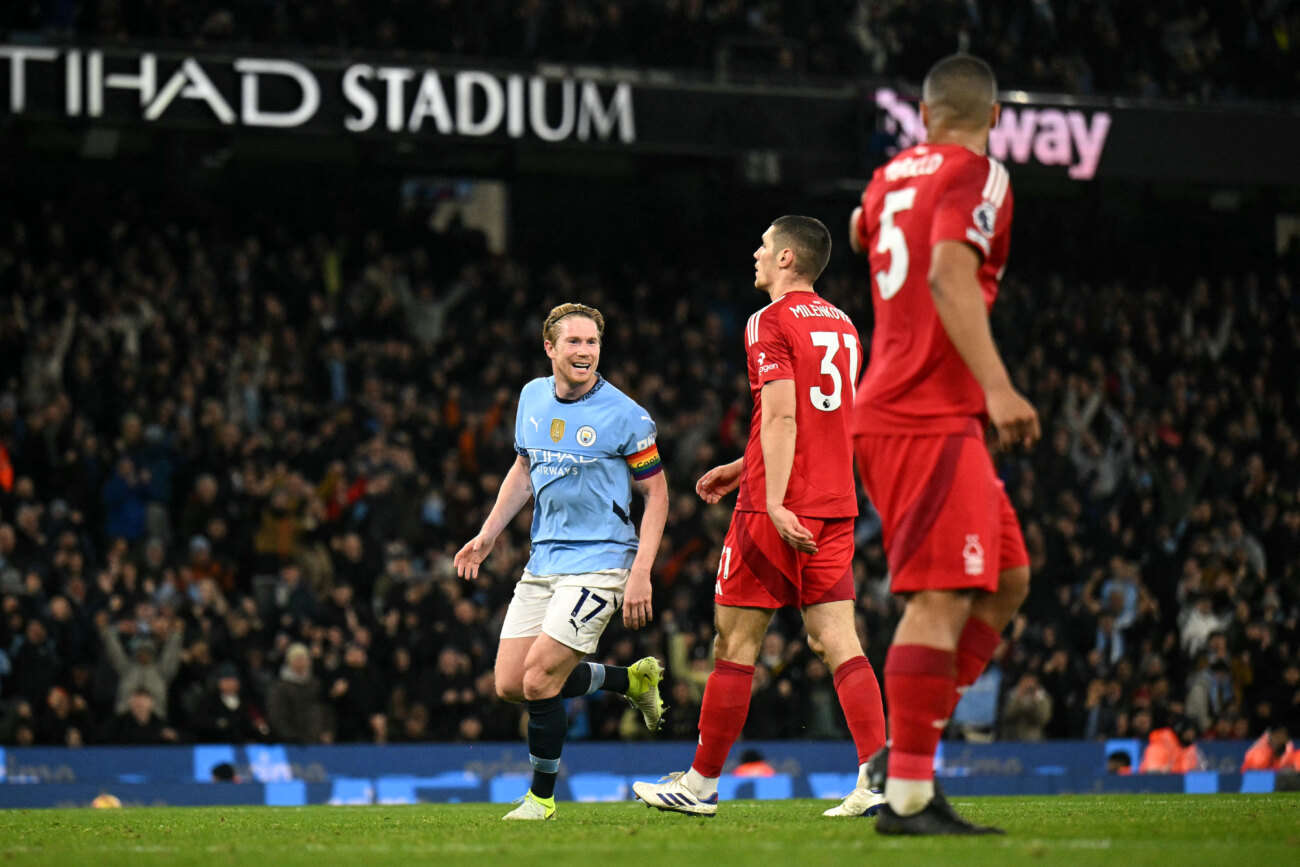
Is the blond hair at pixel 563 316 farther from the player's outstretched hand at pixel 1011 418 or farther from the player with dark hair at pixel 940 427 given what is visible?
the player's outstretched hand at pixel 1011 418

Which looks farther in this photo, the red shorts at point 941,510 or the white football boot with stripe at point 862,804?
the white football boot with stripe at point 862,804

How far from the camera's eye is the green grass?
14.9ft

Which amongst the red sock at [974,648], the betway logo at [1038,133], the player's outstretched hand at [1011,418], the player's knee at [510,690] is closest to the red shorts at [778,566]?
the player's knee at [510,690]

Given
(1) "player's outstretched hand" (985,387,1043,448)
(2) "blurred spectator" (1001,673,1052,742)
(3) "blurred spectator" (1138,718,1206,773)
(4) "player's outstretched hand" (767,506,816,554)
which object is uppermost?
(1) "player's outstretched hand" (985,387,1043,448)

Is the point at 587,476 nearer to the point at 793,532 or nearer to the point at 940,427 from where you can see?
the point at 793,532

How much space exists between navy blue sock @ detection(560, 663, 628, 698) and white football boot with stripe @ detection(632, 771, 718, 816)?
0.78 meters

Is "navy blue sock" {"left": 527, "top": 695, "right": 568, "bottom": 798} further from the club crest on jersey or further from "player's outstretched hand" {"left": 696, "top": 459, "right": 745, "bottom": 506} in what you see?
the club crest on jersey

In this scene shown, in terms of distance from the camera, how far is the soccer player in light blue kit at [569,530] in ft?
23.1

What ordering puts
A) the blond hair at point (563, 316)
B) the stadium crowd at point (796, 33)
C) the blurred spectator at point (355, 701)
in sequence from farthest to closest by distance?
the stadium crowd at point (796, 33)
the blurred spectator at point (355, 701)
the blond hair at point (563, 316)

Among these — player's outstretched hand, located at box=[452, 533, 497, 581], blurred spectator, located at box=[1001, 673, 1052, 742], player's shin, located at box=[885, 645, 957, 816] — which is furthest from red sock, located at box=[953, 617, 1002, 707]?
blurred spectator, located at box=[1001, 673, 1052, 742]

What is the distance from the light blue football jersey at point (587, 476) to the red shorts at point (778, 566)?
25.2 inches

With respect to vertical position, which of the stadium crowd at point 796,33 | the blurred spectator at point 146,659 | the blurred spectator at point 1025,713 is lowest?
the blurred spectator at point 1025,713

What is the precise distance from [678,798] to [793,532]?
1329 millimetres

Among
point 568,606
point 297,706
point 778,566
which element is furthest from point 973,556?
point 297,706
